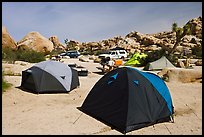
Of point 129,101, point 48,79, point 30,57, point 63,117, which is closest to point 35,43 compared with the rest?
point 30,57

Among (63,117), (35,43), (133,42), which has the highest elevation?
(133,42)

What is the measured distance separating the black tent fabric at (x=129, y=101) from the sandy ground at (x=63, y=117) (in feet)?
0.67

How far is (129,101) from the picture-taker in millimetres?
6004

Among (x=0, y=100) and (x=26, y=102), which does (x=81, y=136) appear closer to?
(x=26, y=102)

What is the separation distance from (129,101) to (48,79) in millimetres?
4936

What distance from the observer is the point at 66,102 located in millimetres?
8539

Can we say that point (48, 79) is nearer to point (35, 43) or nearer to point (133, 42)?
point (35, 43)

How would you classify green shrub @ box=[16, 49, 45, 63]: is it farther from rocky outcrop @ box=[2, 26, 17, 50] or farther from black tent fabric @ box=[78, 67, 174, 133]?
black tent fabric @ box=[78, 67, 174, 133]

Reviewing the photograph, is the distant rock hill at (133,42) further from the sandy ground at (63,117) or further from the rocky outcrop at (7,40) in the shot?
the sandy ground at (63,117)

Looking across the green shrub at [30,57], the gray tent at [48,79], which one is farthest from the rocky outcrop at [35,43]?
the gray tent at [48,79]

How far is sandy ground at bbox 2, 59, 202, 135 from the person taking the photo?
575 cm

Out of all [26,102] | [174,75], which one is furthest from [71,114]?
[174,75]

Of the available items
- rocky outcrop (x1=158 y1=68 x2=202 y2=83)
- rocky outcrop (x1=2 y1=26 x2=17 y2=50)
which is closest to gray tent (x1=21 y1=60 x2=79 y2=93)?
rocky outcrop (x1=158 y1=68 x2=202 y2=83)

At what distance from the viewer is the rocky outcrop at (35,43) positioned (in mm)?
35062
